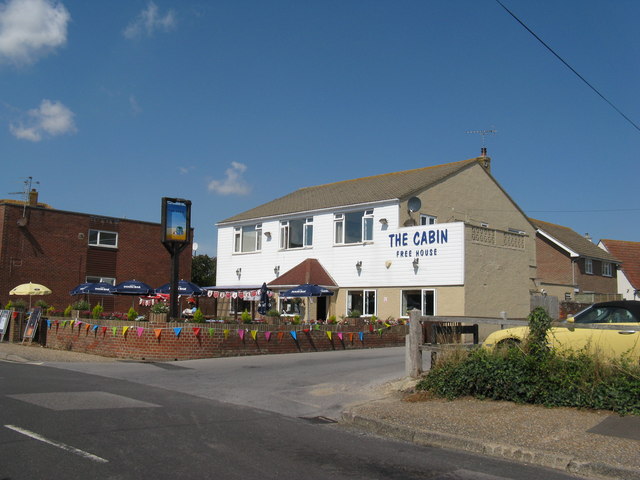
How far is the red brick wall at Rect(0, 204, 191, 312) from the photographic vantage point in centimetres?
3272

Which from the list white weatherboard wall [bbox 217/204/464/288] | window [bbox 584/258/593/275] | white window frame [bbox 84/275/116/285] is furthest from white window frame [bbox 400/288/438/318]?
window [bbox 584/258/593/275]

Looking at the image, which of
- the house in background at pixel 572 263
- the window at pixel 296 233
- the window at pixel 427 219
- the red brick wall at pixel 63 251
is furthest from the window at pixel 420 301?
the red brick wall at pixel 63 251

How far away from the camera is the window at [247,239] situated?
34875 millimetres

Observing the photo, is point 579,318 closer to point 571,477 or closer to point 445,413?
point 445,413

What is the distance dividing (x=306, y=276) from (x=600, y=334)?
2008 cm

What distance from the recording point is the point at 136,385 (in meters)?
12.5

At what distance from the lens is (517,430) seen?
8.09 meters

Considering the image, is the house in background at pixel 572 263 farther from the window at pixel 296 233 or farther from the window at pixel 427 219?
the window at pixel 296 233

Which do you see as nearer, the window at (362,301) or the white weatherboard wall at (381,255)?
the white weatherboard wall at (381,255)

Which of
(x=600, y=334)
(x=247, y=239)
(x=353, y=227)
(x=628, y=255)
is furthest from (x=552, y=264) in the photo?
(x=600, y=334)

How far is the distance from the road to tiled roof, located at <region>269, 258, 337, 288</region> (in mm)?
15458

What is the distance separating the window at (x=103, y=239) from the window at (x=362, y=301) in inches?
624

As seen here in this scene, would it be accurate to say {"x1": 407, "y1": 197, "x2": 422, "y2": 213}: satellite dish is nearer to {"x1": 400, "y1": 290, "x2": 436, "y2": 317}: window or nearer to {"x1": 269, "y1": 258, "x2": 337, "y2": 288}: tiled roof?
{"x1": 400, "y1": 290, "x2": 436, "y2": 317}: window

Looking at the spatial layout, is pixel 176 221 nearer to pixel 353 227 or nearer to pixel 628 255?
pixel 353 227
